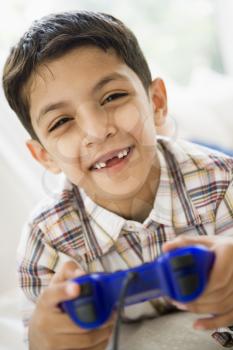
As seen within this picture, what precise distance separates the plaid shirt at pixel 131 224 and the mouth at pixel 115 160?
13 cm

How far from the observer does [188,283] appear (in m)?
0.49

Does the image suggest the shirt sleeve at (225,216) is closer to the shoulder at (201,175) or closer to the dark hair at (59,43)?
the shoulder at (201,175)

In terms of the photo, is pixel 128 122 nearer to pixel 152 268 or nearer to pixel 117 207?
→ pixel 117 207

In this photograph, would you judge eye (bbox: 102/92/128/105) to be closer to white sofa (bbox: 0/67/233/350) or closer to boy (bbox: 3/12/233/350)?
boy (bbox: 3/12/233/350)

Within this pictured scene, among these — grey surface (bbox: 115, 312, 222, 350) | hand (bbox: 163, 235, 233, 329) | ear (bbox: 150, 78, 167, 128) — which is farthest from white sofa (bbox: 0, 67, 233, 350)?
ear (bbox: 150, 78, 167, 128)

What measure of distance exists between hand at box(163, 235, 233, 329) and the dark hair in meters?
0.33

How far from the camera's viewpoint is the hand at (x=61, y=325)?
0.55m

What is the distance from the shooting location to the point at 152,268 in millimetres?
502

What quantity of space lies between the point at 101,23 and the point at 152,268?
425 mm

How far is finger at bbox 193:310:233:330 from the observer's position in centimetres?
60

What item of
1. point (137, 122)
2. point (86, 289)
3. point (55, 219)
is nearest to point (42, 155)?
point (55, 219)

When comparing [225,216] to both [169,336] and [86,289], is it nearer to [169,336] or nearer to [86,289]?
[169,336]

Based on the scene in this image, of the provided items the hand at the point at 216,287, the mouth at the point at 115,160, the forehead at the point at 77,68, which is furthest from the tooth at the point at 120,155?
the hand at the point at 216,287

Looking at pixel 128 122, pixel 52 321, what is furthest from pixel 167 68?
pixel 52 321
